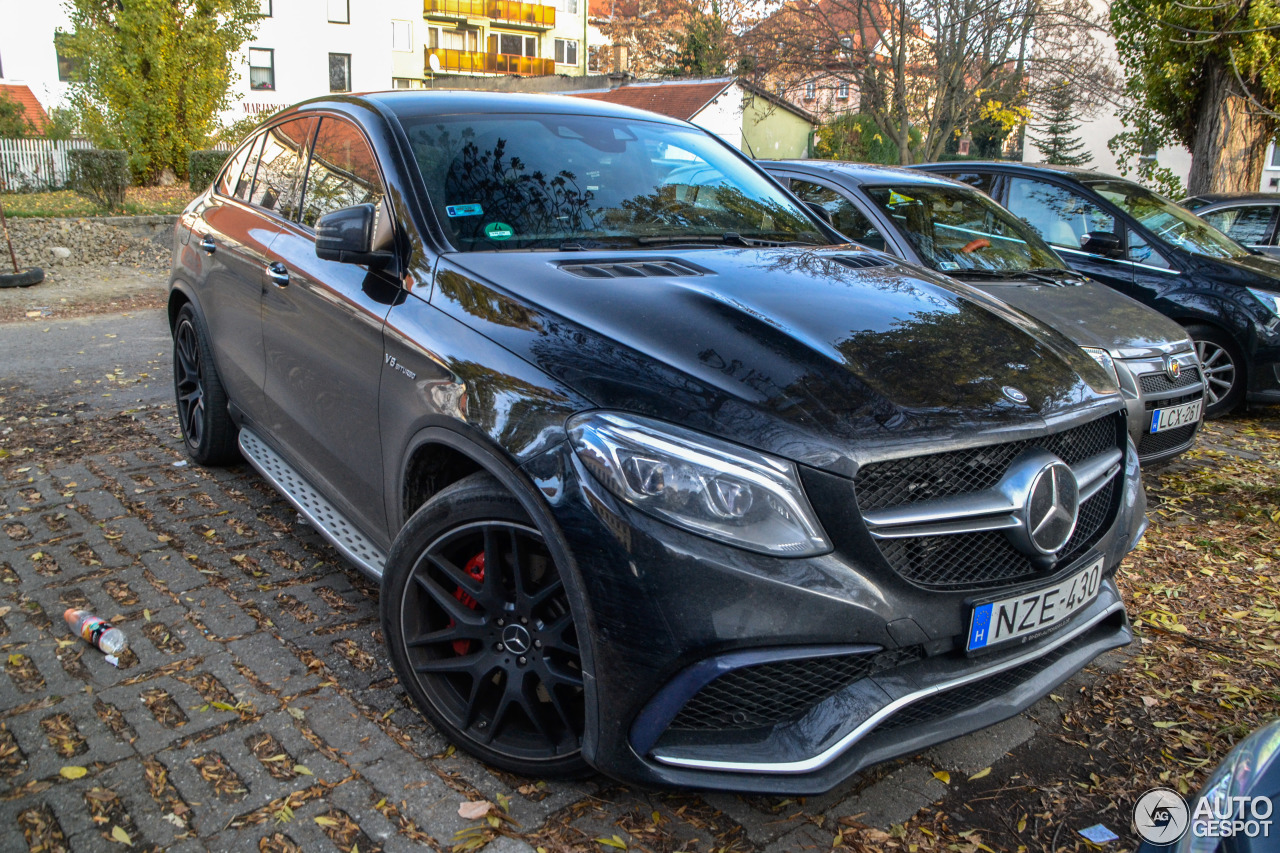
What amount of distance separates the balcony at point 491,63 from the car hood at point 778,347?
5841cm

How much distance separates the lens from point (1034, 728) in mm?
3143

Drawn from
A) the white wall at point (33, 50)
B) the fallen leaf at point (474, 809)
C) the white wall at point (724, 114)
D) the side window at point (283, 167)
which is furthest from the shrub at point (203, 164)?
the white wall at point (33, 50)

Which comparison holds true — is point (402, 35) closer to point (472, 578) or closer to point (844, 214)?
point (844, 214)

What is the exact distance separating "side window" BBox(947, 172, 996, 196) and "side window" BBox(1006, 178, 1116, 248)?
0.47ft

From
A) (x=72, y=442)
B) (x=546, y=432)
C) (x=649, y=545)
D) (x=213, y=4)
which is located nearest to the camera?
(x=649, y=545)

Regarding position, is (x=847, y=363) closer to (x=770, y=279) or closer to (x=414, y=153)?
(x=770, y=279)

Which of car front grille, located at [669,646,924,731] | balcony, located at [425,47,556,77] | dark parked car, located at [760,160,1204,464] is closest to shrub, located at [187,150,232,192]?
dark parked car, located at [760,160,1204,464]

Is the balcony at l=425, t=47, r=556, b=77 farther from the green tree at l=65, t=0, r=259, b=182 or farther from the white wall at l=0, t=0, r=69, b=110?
the green tree at l=65, t=0, r=259, b=182

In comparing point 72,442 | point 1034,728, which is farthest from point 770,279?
point 72,442

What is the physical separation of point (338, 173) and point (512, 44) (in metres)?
63.2

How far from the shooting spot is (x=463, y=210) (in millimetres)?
3133

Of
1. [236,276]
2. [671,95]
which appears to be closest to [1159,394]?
[236,276]

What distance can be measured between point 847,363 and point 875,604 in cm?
63

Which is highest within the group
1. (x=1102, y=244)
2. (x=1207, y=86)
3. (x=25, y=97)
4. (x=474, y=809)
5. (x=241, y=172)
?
(x=25, y=97)
